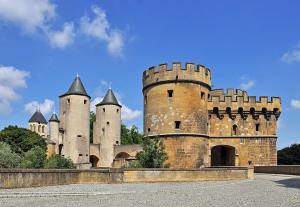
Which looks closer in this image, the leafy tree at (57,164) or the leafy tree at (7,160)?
the leafy tree at (7,160)

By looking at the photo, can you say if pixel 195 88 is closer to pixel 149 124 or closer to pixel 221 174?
pixel 149 124

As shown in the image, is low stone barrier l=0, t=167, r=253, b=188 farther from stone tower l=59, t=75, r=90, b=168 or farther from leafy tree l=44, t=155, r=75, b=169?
stone tower l=59, t=75, r=90, b=168

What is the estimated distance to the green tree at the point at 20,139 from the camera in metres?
50.9

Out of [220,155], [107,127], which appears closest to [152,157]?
[220,155]

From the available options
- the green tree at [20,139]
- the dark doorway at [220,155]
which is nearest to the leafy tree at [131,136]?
the green tree at [20,139]


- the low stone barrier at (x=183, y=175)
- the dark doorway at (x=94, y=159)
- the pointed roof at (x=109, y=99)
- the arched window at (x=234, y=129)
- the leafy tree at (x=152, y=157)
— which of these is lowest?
the dark doorway at (x=94, y=159)

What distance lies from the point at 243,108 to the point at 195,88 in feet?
15.9

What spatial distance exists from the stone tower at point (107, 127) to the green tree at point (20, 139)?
7.12m

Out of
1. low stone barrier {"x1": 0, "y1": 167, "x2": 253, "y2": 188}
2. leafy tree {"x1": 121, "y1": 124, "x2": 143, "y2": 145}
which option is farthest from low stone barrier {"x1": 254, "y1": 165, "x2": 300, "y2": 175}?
Result: leafy tree {"x1": 121, "y1": 124, "x2": 143, "y2": 145}

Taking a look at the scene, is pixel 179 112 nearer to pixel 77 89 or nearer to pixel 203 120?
pixel 203 120

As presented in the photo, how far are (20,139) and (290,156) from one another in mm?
A: 36819

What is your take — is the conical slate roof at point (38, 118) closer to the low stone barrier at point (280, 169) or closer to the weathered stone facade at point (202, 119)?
the weathered stone facade at point (202, 119)

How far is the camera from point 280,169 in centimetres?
2848

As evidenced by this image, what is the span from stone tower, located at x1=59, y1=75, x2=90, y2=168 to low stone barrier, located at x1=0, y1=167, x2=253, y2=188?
27.7 meters
